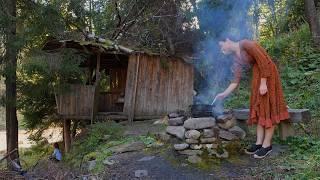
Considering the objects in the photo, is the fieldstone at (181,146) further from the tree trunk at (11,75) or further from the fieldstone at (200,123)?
the tree trunk at (11,75)

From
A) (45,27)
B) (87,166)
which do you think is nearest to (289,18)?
(45,27)

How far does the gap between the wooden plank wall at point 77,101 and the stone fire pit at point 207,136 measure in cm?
701

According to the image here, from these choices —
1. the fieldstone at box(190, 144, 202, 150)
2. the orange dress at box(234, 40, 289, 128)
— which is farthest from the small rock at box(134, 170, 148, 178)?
the orange dress at box(234, 40, 289, 128)

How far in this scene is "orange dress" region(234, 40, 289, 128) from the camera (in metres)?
6.03

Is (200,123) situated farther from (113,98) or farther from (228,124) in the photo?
(113,98)

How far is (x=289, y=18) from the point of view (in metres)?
19.8

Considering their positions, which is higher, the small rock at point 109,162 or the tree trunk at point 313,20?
the tree trunk at point 313,20

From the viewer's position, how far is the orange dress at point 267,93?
19.8 ft

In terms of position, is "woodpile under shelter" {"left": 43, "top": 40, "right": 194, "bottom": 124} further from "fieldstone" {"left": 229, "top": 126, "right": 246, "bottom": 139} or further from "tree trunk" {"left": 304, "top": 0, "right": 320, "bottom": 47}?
"fieldstone" {"left": 229, "top": 126, "right": 246, "bottom": 139}

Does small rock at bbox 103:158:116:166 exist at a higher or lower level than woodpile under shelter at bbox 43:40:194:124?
lower

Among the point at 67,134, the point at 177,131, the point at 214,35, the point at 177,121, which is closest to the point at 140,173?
→ the point at 177,131

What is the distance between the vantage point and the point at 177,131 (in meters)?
6.88

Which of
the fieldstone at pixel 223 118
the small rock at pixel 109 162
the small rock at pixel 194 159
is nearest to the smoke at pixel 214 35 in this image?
the fieldstone at pixel 223 118

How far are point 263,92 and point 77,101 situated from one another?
8.46 meters
